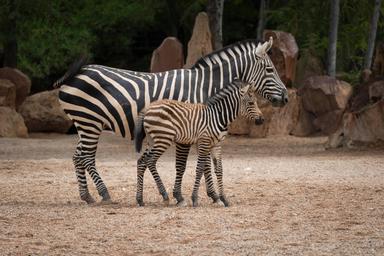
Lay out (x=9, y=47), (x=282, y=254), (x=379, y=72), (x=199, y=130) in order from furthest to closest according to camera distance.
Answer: (x=9, y=47) → (x=379, y=72) → (x=199, y=130) → (x=282, y=254)

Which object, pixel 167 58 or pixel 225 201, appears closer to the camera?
pixel 225 201

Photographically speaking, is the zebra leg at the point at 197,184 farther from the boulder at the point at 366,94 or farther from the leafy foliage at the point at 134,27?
the leafy foliage at the point at 134,27

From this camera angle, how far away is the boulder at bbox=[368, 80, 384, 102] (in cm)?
1726

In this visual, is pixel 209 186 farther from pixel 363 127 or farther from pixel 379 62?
pixel 379 62

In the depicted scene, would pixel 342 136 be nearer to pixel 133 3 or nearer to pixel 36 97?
pixel 36 97

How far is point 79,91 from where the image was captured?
1069 centimetres

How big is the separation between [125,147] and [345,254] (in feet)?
41.5

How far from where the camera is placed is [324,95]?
21609 mm

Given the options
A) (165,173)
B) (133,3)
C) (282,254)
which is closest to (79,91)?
(165,173)

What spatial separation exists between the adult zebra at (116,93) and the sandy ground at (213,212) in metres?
0.68

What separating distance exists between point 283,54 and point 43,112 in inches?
256

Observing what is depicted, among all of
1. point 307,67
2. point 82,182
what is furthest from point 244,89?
point 307,67

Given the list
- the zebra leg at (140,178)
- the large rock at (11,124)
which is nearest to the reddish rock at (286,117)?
the large rock at (11,124)

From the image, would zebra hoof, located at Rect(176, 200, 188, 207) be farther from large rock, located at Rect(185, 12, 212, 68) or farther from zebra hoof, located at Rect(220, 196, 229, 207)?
large rock, located at Rect(185, 12, 212, 68)
